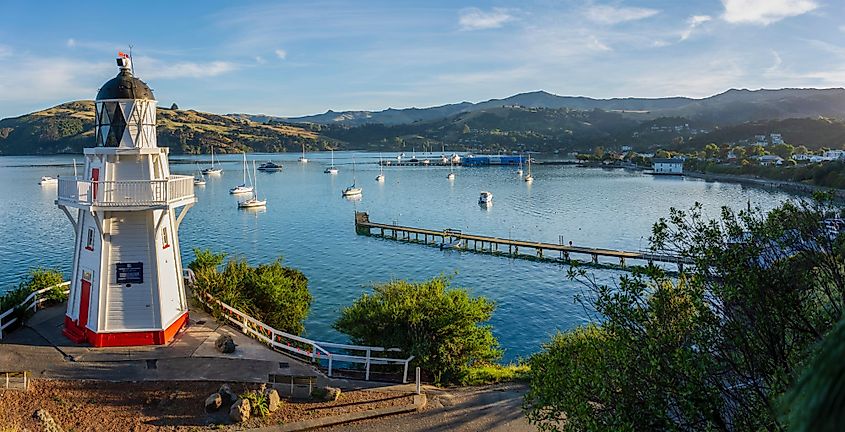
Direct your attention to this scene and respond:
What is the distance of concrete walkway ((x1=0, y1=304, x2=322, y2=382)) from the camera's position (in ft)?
50.4

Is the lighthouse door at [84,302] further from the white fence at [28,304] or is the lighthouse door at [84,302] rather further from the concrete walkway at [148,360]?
A: the white fence at [28,304]

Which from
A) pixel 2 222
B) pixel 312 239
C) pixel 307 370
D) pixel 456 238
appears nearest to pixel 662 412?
pixel 307 370

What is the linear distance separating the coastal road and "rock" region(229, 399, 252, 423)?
1793mm

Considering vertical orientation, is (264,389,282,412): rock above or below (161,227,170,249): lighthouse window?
below

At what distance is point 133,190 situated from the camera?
675 inches

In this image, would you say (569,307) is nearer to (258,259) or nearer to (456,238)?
(456,238)

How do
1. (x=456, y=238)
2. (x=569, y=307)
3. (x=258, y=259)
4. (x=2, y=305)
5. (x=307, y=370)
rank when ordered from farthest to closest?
(x=456, y=238) < (x=258, y=259) < (x=569, y=307) < (x=2, y=305) < (x=307, y=370)

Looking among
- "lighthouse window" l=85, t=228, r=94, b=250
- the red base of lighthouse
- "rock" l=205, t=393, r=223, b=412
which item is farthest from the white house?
"rock" l=205, t=393, r=223, b=412

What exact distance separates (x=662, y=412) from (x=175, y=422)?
10.7 meters

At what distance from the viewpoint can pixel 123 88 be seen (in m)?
17.6

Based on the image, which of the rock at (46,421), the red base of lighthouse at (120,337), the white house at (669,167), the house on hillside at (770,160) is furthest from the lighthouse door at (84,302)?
the white house at (669,167)

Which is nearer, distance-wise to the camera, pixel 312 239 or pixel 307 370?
pixel 307 370

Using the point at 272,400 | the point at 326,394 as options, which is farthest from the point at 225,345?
the point at 326,394

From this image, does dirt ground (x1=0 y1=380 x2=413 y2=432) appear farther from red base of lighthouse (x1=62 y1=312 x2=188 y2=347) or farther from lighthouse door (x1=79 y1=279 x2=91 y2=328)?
lighthouse door (x1=79 y1=279 x2=91 y2=328)
